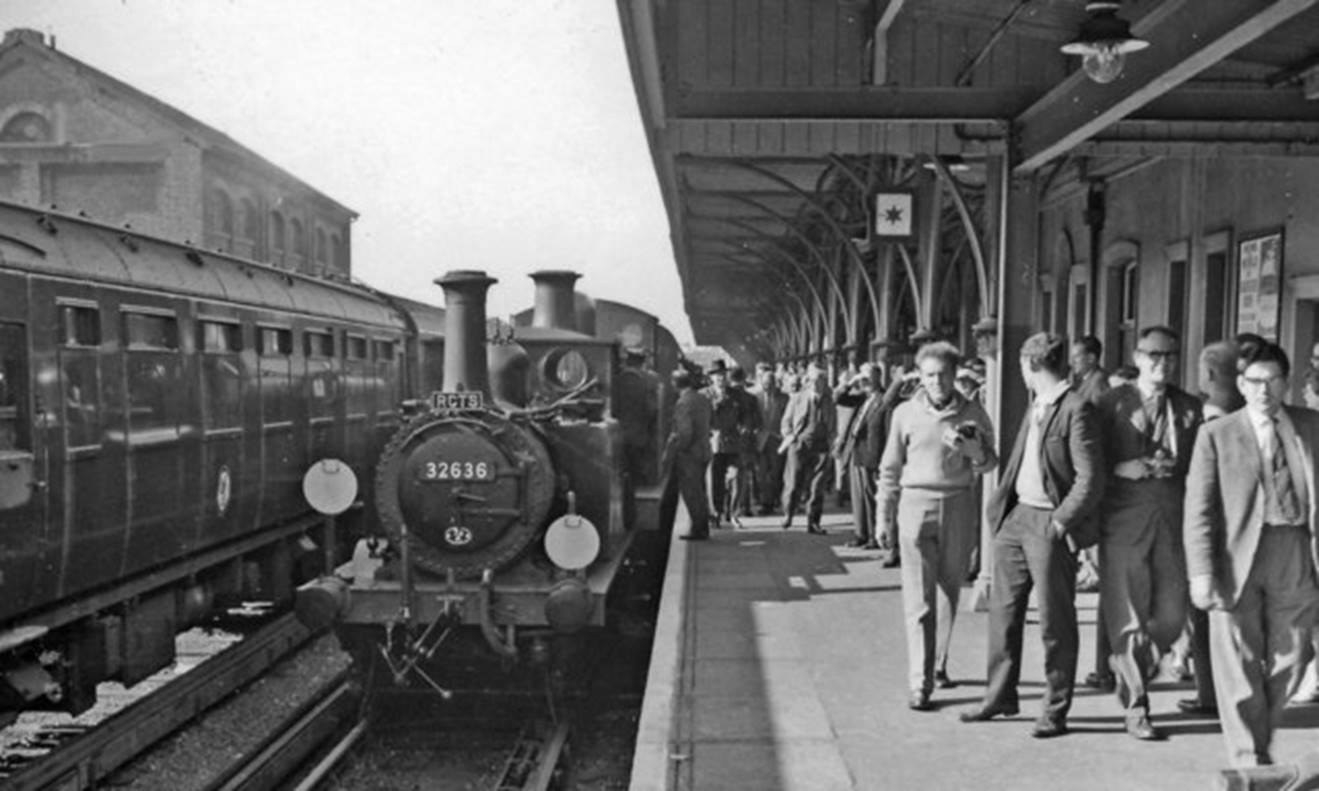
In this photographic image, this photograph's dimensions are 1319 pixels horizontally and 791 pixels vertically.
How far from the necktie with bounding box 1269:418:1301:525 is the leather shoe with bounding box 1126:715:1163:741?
1.22 m

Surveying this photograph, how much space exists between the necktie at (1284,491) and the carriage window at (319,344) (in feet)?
28.5

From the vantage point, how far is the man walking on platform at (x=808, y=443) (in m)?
12.4

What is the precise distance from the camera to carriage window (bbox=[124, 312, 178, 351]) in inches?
314

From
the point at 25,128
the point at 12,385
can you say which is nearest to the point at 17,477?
the point at 12,385

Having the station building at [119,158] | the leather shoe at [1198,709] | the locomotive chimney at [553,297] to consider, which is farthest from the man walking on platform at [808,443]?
the station building at [119,158]

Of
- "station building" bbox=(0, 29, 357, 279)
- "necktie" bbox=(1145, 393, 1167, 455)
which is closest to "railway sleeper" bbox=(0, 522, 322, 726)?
"necktie" bbox=(1145, 393, 1167, 455)

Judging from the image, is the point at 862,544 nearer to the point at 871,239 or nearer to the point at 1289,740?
the point at 871,239

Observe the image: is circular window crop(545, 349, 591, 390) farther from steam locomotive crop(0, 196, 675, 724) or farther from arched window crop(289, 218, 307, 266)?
arched window crop(289, 218, 307, 266)

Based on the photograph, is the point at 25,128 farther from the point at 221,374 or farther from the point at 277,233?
the point at 221,374

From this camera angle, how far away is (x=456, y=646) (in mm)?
7965

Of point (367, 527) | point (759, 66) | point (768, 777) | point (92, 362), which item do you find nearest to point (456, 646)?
point (367, 527)

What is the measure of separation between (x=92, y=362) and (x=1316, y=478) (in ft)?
20.9

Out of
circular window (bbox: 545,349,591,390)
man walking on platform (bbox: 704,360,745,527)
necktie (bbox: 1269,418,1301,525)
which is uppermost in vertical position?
circular window (bbox: 545,349,591,390)

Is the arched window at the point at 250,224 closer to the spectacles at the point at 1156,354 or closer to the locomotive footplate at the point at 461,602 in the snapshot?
the locomotive footplate at the point at 461,602
